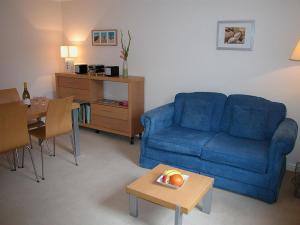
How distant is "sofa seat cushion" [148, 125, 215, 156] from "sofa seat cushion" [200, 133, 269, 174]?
9cm

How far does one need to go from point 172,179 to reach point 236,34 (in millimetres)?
2026

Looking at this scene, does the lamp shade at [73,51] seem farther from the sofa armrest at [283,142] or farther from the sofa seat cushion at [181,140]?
the sofa armrest at [283,142]

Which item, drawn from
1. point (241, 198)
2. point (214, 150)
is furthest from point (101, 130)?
point (241, 198)

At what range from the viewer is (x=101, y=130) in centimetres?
435

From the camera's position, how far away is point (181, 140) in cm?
299

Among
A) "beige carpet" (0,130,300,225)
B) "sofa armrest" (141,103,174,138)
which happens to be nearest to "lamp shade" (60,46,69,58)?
"beige carpet" (0,130,300,225)

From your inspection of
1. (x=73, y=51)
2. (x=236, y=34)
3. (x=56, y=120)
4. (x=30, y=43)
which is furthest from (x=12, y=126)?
(x=236, y=34)

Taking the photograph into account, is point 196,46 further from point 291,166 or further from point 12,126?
point 12,126

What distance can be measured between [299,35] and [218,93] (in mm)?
1043

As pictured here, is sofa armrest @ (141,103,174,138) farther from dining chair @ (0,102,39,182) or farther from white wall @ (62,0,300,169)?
dining chair @ (0,102,39,182)

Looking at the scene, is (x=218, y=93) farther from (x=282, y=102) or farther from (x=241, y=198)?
(x=241, y=198)

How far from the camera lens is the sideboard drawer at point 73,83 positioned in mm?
4341

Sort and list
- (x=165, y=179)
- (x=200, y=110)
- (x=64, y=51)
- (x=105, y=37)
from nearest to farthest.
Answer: (x=165, y=179) → (x=200, y=110) → (x=105, y=37) → (x=64, y=51)

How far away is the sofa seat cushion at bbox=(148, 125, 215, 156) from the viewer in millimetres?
2893
